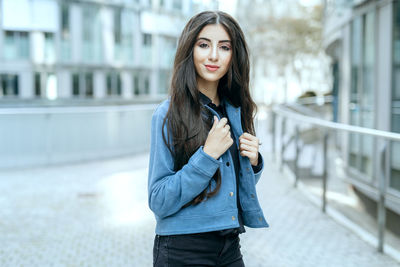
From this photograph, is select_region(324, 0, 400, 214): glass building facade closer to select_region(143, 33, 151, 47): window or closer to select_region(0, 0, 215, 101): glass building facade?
select_region(0, 0, 215, 101): glass building facade

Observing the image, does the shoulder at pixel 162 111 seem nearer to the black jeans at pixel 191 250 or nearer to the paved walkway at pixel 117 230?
the black jeans at pixel 191 250

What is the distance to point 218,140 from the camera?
5.64ft

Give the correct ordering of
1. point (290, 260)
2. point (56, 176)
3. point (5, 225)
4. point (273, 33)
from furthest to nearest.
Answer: point (273, 33)
point (56, 176)
point (5, 225)
point (290, 260)

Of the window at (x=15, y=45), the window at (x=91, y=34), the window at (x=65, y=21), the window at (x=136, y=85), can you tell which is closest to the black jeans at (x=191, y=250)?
the window at (x=15, y=45)

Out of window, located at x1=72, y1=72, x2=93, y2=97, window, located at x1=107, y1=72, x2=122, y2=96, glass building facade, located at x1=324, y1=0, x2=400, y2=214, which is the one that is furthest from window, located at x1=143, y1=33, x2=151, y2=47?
glass building facade, located at x1=324, y1=0, x2=400, y2=214

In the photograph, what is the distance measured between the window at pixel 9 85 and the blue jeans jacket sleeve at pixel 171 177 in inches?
1117

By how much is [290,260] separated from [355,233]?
1081 millimetres

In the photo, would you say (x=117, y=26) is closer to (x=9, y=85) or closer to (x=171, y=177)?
(x=9, y=85)

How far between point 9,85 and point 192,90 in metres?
28.9

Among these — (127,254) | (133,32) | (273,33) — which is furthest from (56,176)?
(273,33)

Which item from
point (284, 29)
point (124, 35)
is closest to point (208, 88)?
point (124, 35)

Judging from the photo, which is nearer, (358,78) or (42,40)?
(358,78)

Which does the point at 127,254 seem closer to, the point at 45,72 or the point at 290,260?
the point at 290,260

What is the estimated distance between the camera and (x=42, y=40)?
29.4 m
